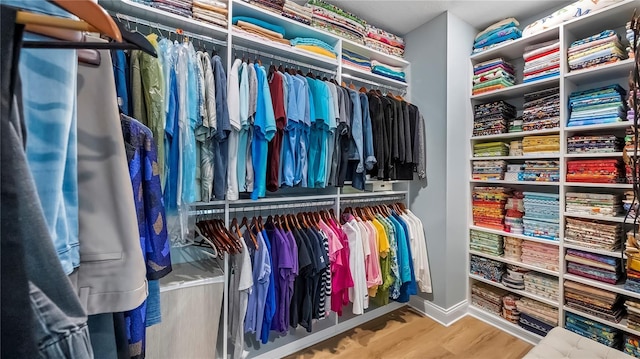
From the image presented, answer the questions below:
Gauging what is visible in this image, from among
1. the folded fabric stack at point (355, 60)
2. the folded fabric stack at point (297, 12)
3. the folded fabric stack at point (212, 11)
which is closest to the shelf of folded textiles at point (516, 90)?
the folded fabric stack at point (355, 60)

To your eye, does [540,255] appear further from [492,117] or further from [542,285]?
[492,117]

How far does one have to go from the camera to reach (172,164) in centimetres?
131

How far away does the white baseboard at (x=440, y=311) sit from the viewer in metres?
2.28

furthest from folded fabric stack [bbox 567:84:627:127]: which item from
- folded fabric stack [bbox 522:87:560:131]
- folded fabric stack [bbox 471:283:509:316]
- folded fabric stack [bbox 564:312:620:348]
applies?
folded fabric stack [bbox 471:283:509:316]

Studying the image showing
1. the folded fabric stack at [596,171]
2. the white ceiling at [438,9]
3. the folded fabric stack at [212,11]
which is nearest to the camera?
the folded fabric stack at [212,11]

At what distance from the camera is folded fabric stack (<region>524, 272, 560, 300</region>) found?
77.9 inches

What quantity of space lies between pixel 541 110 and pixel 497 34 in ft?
2.46

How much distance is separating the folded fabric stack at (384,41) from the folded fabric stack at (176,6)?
4.70 feet

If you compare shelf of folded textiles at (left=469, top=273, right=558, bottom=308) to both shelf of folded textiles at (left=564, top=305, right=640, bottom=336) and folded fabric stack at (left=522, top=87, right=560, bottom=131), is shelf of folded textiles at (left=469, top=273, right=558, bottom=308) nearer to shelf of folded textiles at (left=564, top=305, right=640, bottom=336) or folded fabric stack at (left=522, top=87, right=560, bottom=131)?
shelf of folded textiles at (left=564, top=305, right=640, bottom=336)

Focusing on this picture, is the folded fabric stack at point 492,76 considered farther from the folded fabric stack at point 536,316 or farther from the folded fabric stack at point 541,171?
the folded fabric stack at point 536,316

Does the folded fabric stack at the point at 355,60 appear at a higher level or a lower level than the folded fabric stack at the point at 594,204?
higher

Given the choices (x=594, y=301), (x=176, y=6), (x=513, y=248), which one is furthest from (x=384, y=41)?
(x=594, y=301)

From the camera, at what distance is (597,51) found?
1797 millimetres

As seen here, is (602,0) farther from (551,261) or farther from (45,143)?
(45,143)
